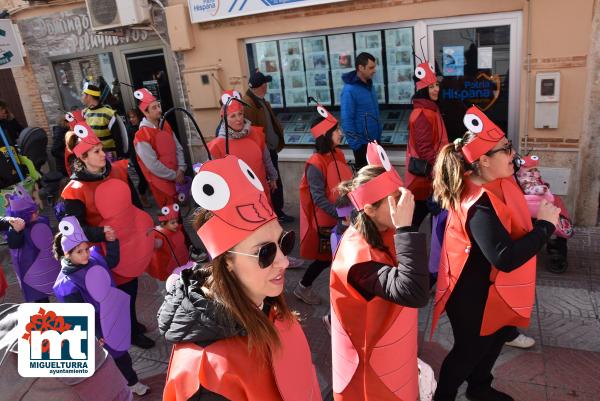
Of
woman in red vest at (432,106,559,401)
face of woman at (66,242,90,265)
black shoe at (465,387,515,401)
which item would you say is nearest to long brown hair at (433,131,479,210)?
woman in red vest at (432,106,559,401)

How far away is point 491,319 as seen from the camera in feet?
9.57

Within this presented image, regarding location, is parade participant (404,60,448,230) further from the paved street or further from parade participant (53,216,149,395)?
parade participant (53,216,149,395)

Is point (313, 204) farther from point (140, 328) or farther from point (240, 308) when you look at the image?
point (240, 308)

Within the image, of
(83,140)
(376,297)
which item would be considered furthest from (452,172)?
(83,140)

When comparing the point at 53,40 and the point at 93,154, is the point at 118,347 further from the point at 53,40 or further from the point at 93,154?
the point at 53,40

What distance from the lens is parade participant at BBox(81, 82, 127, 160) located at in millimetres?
7359

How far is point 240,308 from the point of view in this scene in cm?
186

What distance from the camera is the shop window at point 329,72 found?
721 centimetres

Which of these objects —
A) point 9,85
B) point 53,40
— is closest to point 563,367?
point 53,40

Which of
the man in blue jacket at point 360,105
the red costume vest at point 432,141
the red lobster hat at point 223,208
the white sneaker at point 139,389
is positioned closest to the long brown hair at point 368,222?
→ the red lobster hat at point 223,208

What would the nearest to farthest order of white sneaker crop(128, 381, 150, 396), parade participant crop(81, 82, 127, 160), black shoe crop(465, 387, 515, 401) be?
1. black shoe crop(465, 387, 515, 401)
2. white sneaker crop(128, 381, 150, 396)
3. parade participant crop(81, 82, 127, 160)

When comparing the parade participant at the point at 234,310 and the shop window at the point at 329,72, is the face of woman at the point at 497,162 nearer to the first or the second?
the parade participant at the point at 234,310

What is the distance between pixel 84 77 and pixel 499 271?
9283mm

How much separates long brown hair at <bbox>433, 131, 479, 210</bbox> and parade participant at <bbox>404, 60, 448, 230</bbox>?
2.03m
